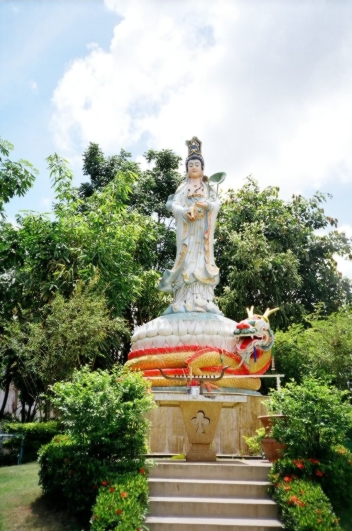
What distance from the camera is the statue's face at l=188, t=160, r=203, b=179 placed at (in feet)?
48.9

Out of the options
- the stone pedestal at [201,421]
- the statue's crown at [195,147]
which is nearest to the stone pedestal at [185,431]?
the stone pedestal at [201,421]

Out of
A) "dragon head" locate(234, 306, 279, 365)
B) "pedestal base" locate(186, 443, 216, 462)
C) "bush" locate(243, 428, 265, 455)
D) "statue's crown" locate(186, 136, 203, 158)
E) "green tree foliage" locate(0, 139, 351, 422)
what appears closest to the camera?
"bush" locate(243, 428, 265, 455)

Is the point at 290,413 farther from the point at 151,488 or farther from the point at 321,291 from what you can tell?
the point at 321,291

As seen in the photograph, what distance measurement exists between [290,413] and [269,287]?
47.7 ft

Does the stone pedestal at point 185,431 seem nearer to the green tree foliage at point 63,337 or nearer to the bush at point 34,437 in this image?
the bush at point 34,437

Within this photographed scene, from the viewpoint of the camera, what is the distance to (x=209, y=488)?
750 cm

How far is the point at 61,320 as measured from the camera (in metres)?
13.8

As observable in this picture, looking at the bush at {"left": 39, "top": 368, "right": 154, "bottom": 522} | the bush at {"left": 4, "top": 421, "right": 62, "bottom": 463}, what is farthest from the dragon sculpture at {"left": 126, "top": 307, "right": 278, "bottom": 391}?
the bush at {"left": 39, "top": 368, "right": 154, "bottom": 522}

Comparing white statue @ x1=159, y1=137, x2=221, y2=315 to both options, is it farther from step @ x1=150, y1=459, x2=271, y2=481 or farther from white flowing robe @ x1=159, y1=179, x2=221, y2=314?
step @ x1=150, y1=459, x2=271, y2=481

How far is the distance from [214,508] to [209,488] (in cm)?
38

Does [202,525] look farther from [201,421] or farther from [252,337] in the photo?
[252,337]

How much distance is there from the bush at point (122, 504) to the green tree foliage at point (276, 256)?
14.2m

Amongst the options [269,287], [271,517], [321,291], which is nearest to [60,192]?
[269,287]

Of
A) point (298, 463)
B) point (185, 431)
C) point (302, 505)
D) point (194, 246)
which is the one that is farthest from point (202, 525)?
point (194, 246)
